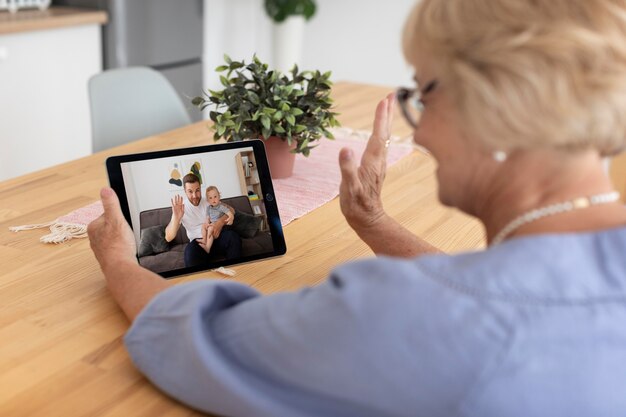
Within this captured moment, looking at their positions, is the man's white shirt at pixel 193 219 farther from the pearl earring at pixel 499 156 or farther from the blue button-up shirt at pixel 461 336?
the pearl earring at pixel 499 156

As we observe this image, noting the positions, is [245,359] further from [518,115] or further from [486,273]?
[518,115]

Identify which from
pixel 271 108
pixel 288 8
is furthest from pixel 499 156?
pixel 288 8

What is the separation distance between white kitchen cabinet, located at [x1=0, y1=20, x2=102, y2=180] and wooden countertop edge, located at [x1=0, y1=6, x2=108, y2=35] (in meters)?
0.05

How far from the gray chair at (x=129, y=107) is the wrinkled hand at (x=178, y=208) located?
1126 mm

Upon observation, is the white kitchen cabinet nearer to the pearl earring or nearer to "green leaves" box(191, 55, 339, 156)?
"green leaves" box(191, 55, 339, 156)

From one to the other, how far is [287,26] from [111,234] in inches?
142

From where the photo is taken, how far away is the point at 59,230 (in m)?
1.43

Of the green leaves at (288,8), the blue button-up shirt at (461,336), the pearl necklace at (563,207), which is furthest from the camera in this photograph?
the green leaves at (288,8)

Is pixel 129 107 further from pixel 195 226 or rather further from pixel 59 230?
pixel 195 226

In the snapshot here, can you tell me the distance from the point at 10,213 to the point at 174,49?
2.50m

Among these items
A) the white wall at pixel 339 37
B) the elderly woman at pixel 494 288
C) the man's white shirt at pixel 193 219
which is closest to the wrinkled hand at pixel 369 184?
the man's white shirt at pixel 193 219

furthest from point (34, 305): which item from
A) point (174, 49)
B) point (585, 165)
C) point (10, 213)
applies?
point (174, 49)

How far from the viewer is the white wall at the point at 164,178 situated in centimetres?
125

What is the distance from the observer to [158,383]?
94 cm
